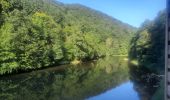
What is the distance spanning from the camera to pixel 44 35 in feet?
84.1

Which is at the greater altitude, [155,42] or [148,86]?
[155,42]

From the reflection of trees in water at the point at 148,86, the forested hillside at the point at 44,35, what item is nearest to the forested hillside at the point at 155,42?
the reflection of trees in water at the point at 148,86

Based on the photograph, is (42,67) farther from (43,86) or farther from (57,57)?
(43,86)

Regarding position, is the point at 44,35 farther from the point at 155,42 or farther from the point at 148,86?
the point at 155,42

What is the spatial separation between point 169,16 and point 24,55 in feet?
65.8

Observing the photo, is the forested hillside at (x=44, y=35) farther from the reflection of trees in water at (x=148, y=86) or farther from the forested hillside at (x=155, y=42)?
the reflection of trees in water at (x=148, y=86)

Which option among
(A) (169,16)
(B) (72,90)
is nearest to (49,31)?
(B) (72,90)

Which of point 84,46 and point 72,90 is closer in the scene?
point 72,90

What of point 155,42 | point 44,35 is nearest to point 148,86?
point 155,42

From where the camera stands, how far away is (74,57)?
107 feet

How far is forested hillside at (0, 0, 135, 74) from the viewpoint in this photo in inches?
782

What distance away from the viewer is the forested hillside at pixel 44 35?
65.2 feet

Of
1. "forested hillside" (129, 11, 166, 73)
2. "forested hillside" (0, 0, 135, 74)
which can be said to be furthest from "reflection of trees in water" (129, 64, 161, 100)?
"forested hillside" (0, 0, 135, 74)

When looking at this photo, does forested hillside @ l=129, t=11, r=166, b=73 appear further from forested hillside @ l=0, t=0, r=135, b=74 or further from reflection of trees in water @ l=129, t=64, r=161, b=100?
forested hillside @ l=0, t=0, r=135, b=74
